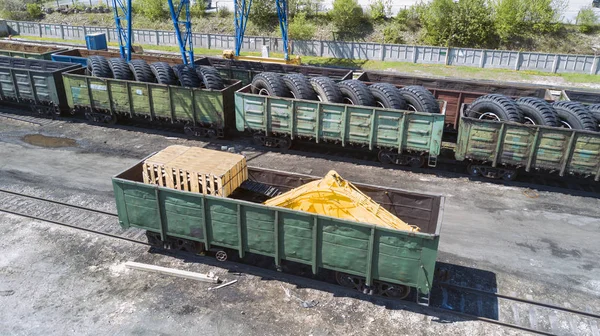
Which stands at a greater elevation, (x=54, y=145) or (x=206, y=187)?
(x=206, y=187)

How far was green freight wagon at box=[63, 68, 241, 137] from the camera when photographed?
56.2ft

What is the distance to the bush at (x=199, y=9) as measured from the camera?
48.3 metres

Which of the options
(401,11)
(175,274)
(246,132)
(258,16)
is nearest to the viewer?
(175,274)

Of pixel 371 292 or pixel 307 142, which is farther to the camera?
pixel 307 142

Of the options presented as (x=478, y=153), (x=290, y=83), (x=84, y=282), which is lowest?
(x=84, y=282)

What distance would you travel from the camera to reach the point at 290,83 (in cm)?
1628

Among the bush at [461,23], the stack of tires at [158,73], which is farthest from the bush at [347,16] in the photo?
the stack of tires at [158,73]

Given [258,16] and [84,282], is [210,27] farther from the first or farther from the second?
[84,282]

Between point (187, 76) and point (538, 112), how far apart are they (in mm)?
12714

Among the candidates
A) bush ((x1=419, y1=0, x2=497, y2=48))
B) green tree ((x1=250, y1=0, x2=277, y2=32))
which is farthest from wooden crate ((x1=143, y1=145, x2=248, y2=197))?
green tree ((x1=250, y1=0, x2=277, y2=32))

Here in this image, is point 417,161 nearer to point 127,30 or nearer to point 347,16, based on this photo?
point 127,30

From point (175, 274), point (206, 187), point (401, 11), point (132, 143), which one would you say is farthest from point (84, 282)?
point (401, 11)

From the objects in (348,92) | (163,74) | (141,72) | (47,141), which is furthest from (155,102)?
(348,92)

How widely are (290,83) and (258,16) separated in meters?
32.1
